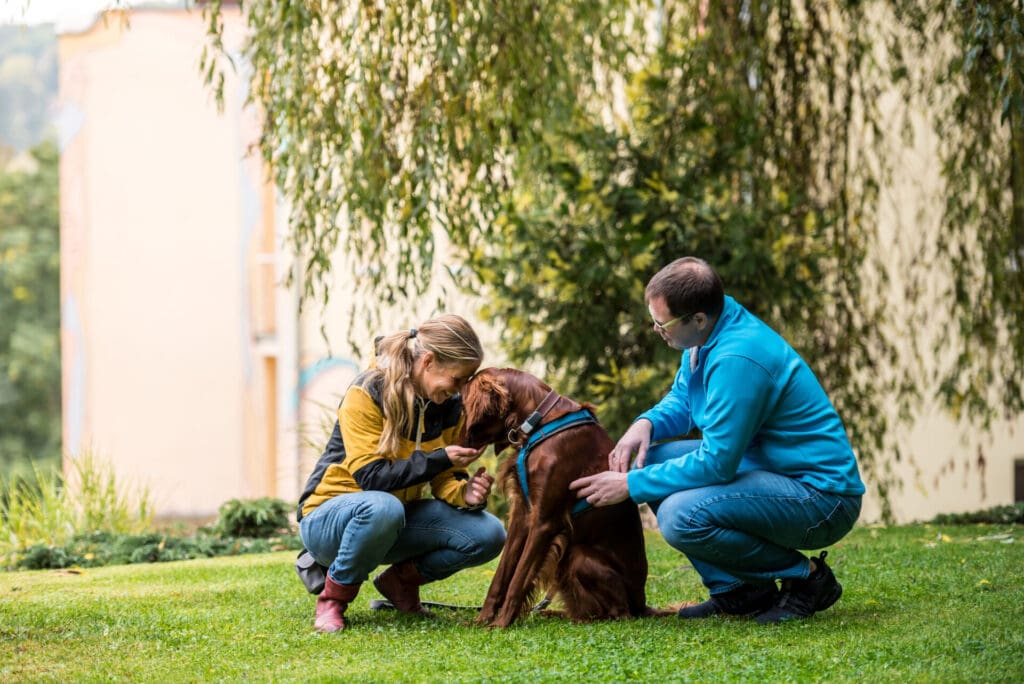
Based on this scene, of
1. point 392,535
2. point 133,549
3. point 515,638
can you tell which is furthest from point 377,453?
point 133,549

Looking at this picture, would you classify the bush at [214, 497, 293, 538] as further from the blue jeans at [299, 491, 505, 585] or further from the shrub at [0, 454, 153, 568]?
the blue jeans at [299, 491, 505, 585]

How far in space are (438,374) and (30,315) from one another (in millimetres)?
25696

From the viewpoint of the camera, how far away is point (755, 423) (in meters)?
3.63

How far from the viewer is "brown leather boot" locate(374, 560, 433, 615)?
4199 millimetres

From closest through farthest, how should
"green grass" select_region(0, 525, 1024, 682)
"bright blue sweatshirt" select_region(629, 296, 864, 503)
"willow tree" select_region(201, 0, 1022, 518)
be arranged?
"green grass" select_region(0, 525, 1024, 682) → "bright blue sweatshirt" select_region(629, 296, 864, 503) → "willow tree" select_region(201, 0, 1022, 518)

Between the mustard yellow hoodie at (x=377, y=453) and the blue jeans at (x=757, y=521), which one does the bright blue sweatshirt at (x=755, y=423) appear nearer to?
the blue jeans at (x=757, y=521)

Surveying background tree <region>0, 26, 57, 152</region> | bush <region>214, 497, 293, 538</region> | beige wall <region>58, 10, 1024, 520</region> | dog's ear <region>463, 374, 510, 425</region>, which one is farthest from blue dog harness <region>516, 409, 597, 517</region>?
background tree <region>0, 26, 57, 152</region>

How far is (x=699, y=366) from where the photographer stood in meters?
3.90

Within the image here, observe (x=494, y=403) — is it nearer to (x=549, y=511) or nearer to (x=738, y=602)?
(x=549, y=511)

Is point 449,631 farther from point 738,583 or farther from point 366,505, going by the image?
point 738,583

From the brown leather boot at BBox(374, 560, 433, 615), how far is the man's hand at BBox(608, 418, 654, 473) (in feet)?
2.84

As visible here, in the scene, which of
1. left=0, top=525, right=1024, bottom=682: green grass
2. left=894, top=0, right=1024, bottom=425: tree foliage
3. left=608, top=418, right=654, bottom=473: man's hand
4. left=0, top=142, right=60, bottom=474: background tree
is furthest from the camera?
left=0, top=142, right=60, bottom=474: background tree

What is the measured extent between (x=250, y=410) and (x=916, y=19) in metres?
13.8

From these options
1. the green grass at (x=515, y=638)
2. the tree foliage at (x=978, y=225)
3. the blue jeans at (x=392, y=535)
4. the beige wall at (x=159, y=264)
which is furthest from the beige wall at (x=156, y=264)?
the blue jeans at (x=392, y=535)
